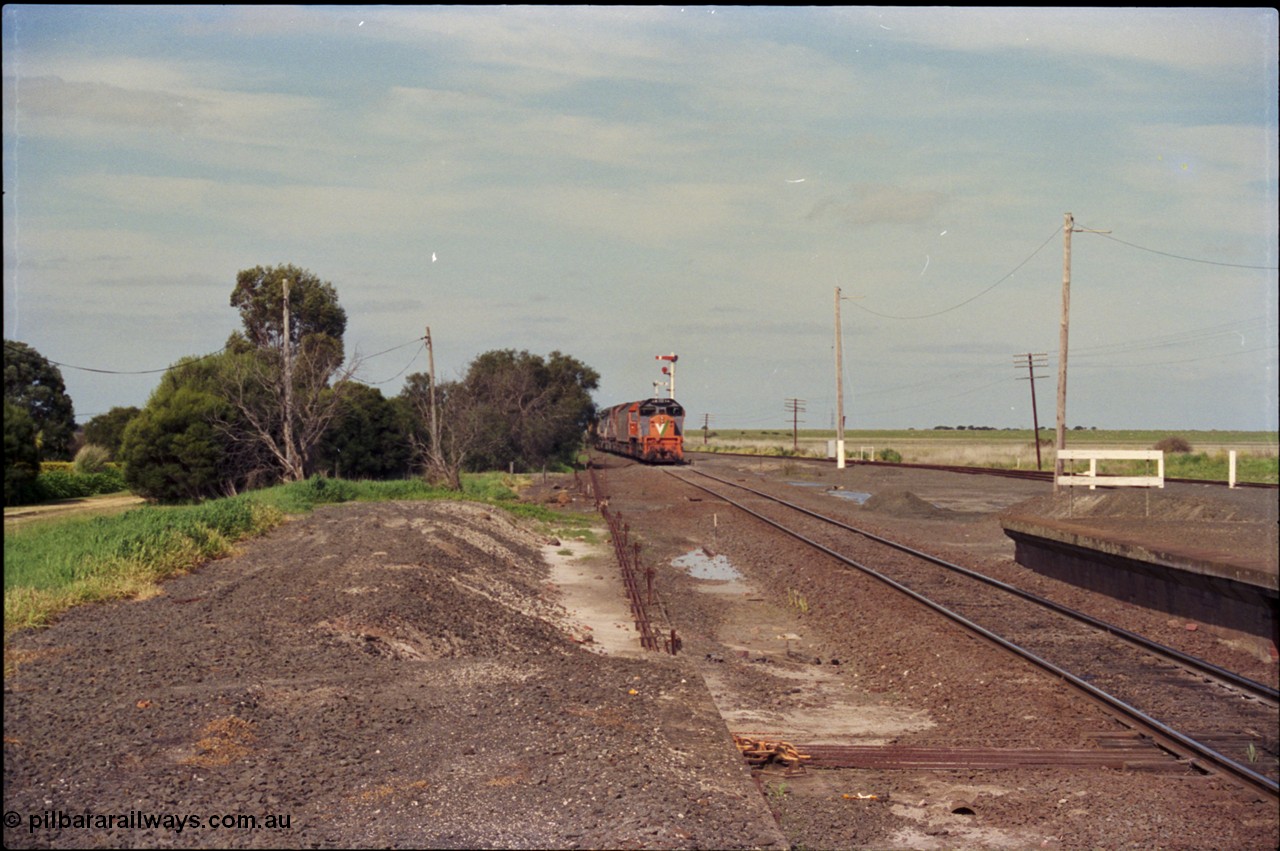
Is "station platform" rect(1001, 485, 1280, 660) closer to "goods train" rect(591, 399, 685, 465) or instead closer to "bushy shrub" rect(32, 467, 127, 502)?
"bushy shrub" rect(32, 467, 127, 502)

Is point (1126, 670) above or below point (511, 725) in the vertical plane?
below

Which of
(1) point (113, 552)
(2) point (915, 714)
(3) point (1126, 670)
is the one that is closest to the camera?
(2) point (915, 714)

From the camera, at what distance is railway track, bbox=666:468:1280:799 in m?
7.43

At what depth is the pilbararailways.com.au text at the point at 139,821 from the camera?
15.1 ft

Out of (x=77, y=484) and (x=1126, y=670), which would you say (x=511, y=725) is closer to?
(x=1126, y=670)

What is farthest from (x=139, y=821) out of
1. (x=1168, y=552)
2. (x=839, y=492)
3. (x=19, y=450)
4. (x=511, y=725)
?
(x=839, y=492)

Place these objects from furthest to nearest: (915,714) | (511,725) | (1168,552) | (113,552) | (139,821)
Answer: (113,552) → (1168,552) → (915,714) → (511,725) → (139,821)

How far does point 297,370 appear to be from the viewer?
37375 millimetres

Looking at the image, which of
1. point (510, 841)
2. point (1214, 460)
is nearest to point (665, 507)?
point (510, 841)

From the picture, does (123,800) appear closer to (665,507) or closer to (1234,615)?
(1234,615)

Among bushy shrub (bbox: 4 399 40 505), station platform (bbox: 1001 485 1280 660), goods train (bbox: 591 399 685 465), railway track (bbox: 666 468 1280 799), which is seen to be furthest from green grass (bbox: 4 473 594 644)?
goods train (bbox: 591 399 685 465)

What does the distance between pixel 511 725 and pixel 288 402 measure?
86.2ft

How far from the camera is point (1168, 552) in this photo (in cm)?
1182

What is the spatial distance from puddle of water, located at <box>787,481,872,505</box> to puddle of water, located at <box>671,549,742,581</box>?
13.8 meters
